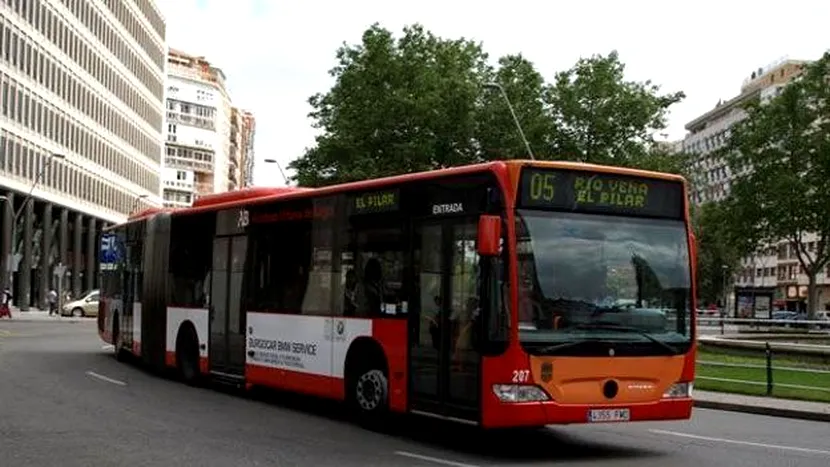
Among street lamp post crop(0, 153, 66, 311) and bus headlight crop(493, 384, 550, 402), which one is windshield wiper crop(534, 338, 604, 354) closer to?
bus headlight crop(493, 384, 550, 402)

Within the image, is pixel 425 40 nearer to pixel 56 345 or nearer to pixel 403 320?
pixel 56 345

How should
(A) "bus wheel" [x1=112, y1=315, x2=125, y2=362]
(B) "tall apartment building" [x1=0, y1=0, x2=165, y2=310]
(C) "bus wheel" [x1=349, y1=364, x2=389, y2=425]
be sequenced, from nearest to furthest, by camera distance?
(C) "bus wheel" [x1=349, y1=364, x2=389, y2=425]
(A) "bus wheel" [x1=112, y1=315, x2=125, y2=362]
(B) "tall apartment building" [x1=0, y1=0, x2=165, y2=310]

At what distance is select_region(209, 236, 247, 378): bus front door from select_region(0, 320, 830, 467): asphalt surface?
54 centimetres

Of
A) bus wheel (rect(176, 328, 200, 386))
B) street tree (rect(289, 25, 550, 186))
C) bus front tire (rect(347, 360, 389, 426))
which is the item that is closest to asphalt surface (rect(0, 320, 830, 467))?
bus front tire (rect(347, 360, 389, 426))

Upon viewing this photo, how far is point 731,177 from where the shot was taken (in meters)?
130

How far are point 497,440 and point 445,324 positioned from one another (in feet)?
5.94

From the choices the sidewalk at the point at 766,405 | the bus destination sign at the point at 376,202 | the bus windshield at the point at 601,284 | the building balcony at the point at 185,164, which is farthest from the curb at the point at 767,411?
the building balcony at the point at 185,164

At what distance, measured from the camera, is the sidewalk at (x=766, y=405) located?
17.8 metres

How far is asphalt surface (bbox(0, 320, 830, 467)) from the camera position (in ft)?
37.6

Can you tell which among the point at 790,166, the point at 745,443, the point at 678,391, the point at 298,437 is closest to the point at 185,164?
the point at 790,166

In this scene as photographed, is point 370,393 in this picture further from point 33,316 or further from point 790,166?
point 33,316

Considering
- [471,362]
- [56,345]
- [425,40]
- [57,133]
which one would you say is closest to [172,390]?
[471,362]

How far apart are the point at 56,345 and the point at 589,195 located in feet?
77.0

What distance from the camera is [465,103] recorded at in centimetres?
5553
